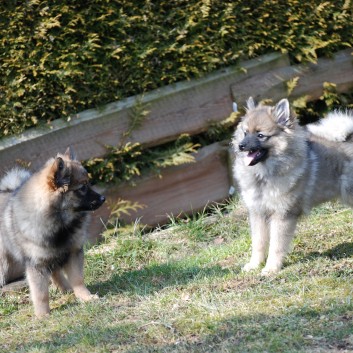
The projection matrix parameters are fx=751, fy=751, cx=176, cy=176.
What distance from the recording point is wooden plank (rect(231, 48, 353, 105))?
8.14m

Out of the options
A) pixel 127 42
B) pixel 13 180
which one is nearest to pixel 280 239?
pixel 13 180

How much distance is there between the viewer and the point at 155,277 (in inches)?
245

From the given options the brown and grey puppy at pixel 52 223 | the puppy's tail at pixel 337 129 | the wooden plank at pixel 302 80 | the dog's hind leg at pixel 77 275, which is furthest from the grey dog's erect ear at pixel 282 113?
the wooden plank at pixel 302 80

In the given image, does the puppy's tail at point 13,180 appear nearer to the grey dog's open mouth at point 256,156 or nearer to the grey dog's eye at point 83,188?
the grey dog's eye at point 83,188

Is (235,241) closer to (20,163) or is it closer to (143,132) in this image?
(143,132)

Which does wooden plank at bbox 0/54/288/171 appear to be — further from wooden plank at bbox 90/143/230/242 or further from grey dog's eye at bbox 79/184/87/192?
grey dog's eye at bbox 79/184/87/192

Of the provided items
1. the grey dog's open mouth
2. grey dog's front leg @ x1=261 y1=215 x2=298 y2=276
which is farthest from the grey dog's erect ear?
grey dog's front leg @ x1=261 y1=215 x2=298 y2=276

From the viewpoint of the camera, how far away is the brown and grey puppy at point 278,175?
19.5ft

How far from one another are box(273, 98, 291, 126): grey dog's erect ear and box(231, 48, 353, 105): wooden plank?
2.07 meters

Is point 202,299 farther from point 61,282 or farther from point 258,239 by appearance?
point 61,282

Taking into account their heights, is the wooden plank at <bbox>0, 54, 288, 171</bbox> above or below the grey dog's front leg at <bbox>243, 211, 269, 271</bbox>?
above

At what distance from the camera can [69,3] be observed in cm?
719

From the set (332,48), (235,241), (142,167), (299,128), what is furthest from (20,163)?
(332,48)

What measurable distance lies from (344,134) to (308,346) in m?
2.62
